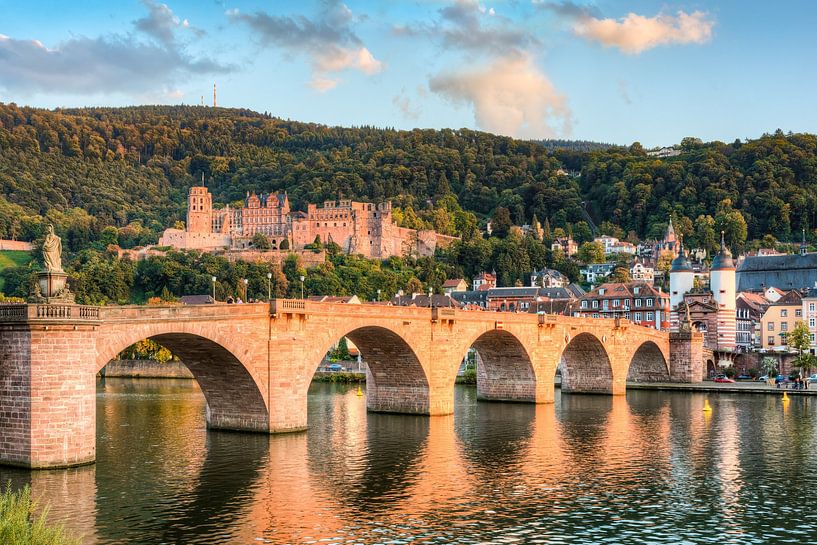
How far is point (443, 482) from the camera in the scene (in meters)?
32.6

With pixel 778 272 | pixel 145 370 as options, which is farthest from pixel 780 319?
pixel 145 370

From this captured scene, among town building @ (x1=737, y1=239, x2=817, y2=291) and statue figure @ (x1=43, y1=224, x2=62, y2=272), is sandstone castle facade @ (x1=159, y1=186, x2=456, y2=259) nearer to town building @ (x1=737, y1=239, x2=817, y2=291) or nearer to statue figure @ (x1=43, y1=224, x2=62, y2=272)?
town building @ (x1=737, y1=239, x2=817, y2=291)

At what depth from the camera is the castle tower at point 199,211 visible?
178500 mm

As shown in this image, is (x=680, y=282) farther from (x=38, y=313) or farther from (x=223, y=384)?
(x=38, y=313)

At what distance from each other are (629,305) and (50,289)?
8178 centimetres

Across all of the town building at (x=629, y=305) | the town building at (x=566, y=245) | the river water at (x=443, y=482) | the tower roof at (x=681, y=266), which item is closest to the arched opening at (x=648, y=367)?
the tower roof at (x=681, y=266)

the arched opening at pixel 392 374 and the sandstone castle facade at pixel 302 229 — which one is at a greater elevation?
the sandstone castle facade at pixel 302 229

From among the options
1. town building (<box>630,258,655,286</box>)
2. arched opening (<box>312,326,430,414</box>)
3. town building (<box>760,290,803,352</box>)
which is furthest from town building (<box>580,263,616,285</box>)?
arched opening (<box>312,326,430,414</box>)

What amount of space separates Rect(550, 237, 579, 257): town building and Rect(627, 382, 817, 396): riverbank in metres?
91.1

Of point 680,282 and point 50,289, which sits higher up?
point 680,282

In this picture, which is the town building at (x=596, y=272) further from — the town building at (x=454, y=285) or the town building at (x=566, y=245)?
the town building at (x=454, y=285)

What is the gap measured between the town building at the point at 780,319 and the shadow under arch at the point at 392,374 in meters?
53.0

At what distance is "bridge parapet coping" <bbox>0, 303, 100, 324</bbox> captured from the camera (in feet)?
98.5

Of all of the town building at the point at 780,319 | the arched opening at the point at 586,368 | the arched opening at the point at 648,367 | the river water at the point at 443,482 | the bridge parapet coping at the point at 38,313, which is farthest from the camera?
the town building at the point at 780,319
